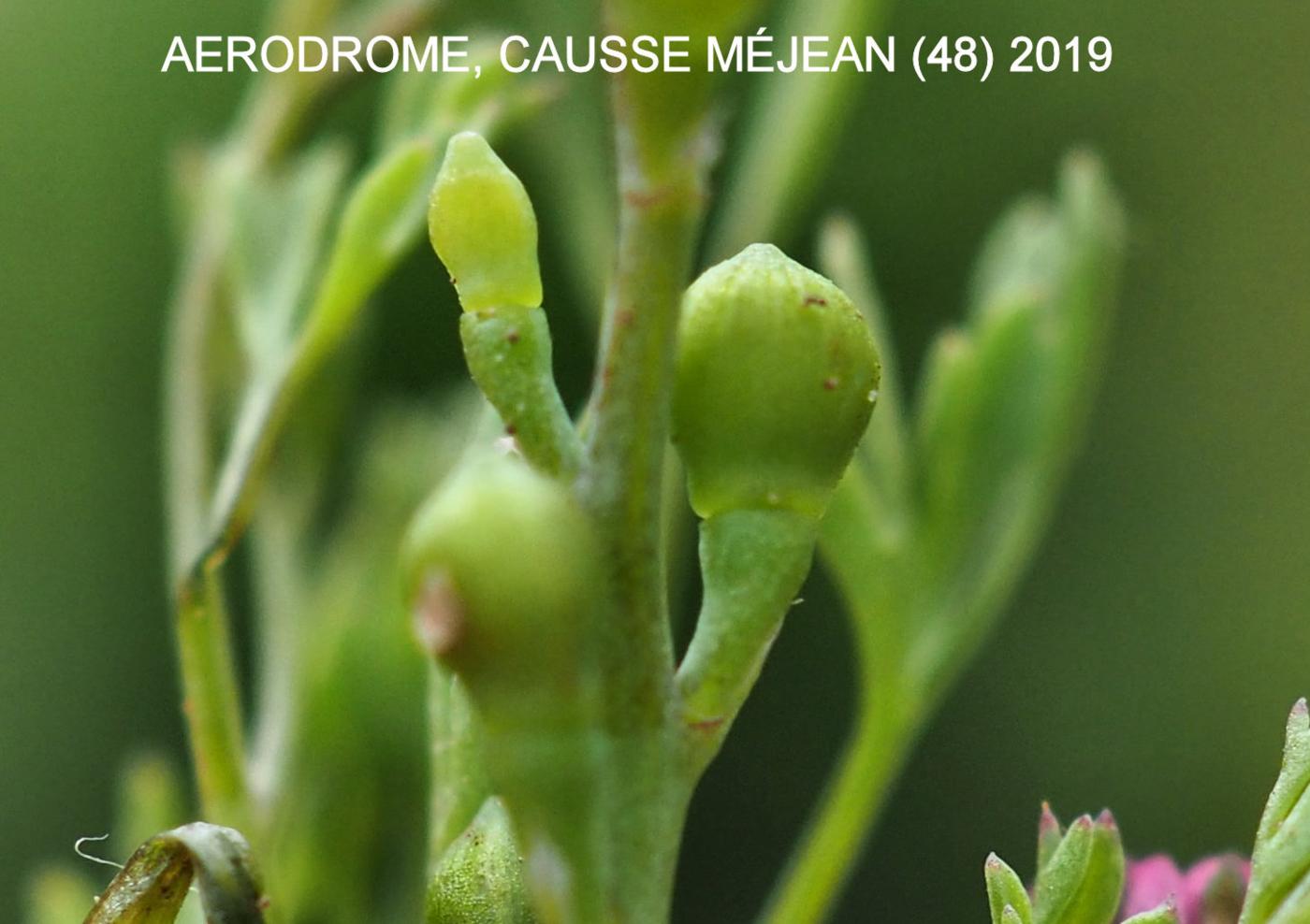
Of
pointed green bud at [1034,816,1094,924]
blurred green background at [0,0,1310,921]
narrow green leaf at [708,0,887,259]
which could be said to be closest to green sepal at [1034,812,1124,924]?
pointed green bud at [1034,816,1094,924]

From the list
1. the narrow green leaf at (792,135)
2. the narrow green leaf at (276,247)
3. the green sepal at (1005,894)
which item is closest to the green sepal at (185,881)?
the green sepal at (1005,894)

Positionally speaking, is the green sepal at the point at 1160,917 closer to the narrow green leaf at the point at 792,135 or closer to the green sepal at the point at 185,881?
the green sepal at the point at 185,881

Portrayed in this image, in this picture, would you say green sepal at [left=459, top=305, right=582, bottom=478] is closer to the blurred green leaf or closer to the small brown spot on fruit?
the small brown spot on fruit

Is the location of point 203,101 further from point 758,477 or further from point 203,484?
point 758,477

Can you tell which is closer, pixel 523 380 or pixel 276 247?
pixel 523 380

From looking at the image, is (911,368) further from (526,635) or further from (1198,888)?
(526,635)

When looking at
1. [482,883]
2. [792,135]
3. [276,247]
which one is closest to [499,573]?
[482,883]

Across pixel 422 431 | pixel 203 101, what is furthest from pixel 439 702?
pixel 203 101
